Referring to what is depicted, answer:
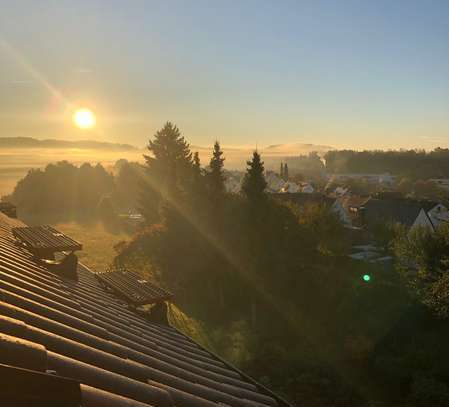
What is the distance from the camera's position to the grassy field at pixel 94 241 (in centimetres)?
3426

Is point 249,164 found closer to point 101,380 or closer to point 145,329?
point 145,329

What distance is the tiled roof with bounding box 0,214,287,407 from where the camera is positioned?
292 cm

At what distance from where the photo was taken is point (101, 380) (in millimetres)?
3396

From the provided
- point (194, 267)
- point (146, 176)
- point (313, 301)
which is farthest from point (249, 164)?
point (146, 176)

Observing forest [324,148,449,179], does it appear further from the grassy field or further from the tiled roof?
the tiled roof

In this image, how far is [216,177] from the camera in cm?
2628

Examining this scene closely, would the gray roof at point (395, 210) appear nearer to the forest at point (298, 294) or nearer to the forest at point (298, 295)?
the forest at point (298, 294)

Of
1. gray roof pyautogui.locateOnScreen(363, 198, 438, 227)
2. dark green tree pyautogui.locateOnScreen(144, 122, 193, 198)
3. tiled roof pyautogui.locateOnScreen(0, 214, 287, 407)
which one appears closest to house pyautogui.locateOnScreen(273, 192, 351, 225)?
gray roof pyautogui.locateOnScreen(363, 198, 438, 227)

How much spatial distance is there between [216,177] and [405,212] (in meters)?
26.4

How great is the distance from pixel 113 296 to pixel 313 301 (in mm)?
15273

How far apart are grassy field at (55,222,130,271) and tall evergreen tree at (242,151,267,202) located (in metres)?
14.9

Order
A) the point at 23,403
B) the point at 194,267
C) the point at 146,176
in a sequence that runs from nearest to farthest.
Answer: the point at 23,403, the point at 194,267, the point at 146,176

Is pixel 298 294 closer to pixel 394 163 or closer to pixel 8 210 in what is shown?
pixel 8 210

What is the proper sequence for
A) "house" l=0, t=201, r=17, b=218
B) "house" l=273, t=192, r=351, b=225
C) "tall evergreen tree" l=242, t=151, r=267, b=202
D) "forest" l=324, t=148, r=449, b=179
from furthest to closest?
1. "forest" l=324, t=148, r=449, b=179
2. "house" l=273, t=192, r=351, b=225
3. "tall evergreen tree" l=242, t=151, r=267, b=202
4. "house" l=0, t=201, r=17, b=218
